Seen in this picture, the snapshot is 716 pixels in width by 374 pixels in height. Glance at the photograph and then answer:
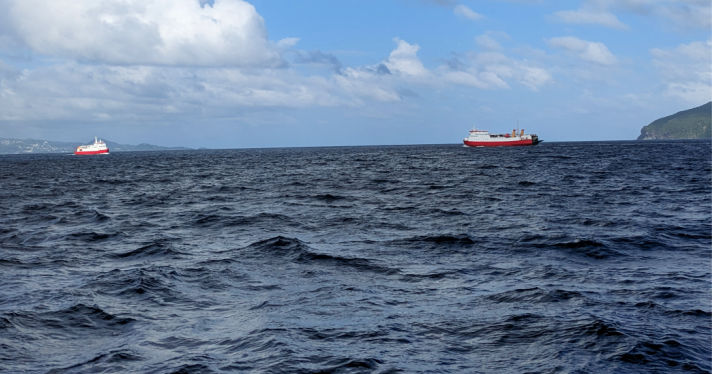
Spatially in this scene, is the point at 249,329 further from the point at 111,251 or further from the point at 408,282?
the point at 111,251

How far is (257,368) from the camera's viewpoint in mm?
10203

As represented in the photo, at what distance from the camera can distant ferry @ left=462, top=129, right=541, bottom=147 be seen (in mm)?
172500

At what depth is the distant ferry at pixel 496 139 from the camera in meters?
172

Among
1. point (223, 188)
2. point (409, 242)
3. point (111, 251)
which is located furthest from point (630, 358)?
point (223, 188)

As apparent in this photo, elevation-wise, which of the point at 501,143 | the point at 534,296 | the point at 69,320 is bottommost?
the point at 534,296

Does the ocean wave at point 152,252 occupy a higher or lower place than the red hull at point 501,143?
lower

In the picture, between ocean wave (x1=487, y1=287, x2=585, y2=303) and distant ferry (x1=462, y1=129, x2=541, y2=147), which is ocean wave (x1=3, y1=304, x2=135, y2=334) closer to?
ocean wave (x1=487, y1=287, x2=585, y2=303)

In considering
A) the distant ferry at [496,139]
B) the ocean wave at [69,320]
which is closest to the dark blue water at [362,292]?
the ocean wave at [69,320]

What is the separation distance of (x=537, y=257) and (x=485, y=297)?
5.53m

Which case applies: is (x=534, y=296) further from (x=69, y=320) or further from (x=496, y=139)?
(x=496, y=139)

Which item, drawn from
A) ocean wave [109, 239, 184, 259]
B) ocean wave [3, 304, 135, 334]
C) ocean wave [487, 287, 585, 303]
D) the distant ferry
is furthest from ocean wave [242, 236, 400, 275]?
the distant ferry

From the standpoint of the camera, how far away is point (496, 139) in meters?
172

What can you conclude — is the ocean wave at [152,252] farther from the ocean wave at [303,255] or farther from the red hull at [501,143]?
the red hull at [501,143]

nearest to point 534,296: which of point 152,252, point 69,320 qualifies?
point 69,320
